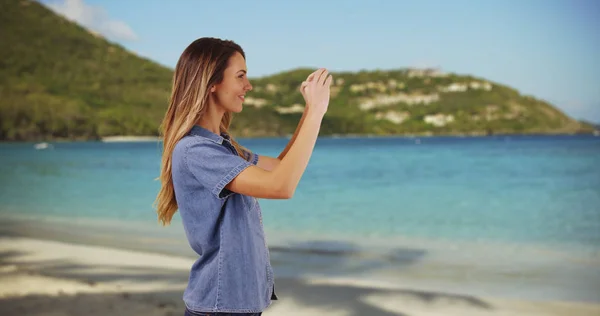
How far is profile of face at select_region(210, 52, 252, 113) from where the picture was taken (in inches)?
57.1

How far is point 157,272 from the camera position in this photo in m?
7.21

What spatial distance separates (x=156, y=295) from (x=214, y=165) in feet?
16.1

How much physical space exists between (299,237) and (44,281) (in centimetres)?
600

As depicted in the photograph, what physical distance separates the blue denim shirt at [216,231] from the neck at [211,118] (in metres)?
0.06

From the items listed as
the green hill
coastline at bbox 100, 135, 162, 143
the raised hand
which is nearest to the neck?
the raised hand

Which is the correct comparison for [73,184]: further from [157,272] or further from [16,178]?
[157,272]

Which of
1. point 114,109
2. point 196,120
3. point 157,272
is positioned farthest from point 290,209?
point 114,109

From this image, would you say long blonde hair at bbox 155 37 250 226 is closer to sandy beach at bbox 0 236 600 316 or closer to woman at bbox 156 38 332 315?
woman at bbox 156 38 332 315

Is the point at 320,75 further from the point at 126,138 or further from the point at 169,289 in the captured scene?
the point at 126,138

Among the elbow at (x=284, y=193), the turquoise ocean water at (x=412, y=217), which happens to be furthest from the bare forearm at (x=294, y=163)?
the turquoise ocean water at (x=412, y=217)

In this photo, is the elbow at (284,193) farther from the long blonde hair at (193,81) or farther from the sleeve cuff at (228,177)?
the long blonde hair at (193,81)

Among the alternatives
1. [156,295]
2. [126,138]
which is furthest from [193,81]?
[126,138]

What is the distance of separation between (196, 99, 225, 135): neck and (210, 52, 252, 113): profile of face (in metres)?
0.01

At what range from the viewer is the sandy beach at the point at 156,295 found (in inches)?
207
